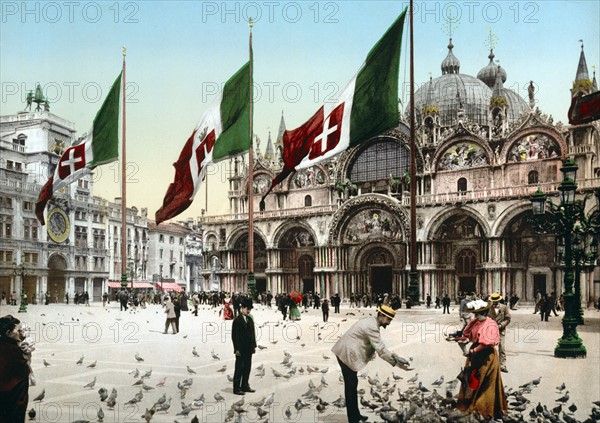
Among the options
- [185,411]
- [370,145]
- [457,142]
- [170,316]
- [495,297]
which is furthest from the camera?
[370,145]

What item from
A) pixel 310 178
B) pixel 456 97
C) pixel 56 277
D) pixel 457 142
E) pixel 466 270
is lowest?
pixel 56 277

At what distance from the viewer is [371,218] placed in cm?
4550

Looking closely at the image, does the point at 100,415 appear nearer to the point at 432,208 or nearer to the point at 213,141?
the point at 213,141

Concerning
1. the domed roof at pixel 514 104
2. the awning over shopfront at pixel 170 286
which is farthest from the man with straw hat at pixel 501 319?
the awning over shopfront at pixel 170 286

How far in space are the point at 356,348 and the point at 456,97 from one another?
47542mm

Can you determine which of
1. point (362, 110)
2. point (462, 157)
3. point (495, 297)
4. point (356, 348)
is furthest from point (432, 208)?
point (356, 348)

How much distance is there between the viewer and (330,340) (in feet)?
58.1

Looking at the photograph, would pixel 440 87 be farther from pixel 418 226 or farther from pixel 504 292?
pixel 504 292

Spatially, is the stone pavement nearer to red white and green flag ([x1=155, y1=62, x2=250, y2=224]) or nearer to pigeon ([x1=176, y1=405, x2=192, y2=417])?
pigeon ([x1=176, y1=405, x2=192, y2=417])

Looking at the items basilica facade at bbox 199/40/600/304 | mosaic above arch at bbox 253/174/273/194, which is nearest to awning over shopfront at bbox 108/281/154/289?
basilica facade at bbox 199/40/600/304

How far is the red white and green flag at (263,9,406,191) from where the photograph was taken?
442 inches

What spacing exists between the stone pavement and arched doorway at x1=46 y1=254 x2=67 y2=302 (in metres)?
30.0

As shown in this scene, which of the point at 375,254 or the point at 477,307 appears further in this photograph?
the point at 375,254

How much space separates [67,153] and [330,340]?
28.4 ft
